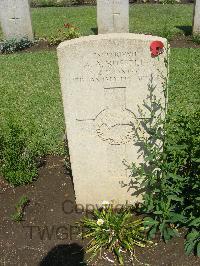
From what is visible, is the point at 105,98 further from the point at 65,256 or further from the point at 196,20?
the point at 196,20

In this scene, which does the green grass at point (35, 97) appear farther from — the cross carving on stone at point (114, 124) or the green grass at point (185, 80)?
the green grass at point (185, 80)

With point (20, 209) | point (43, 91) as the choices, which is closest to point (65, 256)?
point (20, 209)

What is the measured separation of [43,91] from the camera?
8.06 meters

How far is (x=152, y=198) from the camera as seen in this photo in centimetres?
389

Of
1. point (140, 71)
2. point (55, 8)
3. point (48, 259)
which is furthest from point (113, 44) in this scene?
point (55, 8)

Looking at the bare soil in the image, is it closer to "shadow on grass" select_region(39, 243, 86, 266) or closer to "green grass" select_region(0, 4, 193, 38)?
"shadow on grass" select_region(39, 243, 86, 266)

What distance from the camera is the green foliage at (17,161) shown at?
4.72 meters

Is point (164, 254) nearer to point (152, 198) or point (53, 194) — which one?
point (152, 198)

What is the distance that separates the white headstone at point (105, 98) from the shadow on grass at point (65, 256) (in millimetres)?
665

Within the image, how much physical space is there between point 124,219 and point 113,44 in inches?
71.1

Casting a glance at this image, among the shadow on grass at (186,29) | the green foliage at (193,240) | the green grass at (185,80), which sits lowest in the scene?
the shadow on grass at (186,29)

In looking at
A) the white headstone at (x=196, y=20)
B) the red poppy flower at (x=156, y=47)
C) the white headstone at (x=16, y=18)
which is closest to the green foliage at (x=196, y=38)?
the white headstone at (x=196, y=20)

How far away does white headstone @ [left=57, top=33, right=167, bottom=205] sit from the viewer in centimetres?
343

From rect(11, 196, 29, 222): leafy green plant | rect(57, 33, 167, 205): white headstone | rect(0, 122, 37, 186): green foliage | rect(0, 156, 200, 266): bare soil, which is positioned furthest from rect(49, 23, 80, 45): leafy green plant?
rect(57, 33, 167, 205): white headstone
